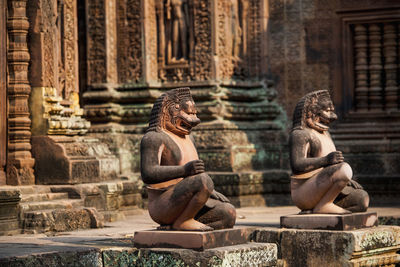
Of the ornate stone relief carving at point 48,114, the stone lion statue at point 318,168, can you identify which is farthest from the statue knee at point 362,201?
the ornate stone relief carving at point 48,114

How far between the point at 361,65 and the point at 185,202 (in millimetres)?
8179

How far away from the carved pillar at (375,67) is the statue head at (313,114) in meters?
5.59

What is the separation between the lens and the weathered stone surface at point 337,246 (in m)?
8.44

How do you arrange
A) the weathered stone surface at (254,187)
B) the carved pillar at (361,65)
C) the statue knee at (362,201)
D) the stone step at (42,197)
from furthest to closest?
the carved pillar at (361,65) → the weathered stone surface at (254,187) → the stone step at (42,197) → the statue knee at (362,201)

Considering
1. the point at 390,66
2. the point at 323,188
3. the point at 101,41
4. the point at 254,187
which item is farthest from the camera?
the point at 390,66

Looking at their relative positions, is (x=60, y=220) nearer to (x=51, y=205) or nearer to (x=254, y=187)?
(x=51, y=205)

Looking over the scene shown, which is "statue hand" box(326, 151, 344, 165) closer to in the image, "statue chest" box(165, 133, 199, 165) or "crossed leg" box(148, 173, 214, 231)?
"statue chest" box(165, 133, 199, 165)

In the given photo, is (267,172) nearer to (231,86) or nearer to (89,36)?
(231,86)

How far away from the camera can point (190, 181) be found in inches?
285

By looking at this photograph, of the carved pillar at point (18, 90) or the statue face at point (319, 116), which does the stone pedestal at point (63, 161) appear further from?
the statue face at point (319, 116)

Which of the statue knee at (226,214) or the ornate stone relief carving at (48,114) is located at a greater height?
the ornate stone relief carving at (48,114)

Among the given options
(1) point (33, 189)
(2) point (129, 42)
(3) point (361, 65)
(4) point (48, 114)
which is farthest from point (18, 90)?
(3) point (361, 65)

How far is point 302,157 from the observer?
8945 millimetres

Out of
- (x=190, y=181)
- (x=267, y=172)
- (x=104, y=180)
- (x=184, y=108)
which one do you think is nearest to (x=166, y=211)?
(x=190, y=181)
